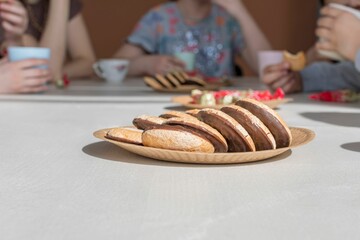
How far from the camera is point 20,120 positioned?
0.93 meters

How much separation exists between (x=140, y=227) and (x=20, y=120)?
61 cm

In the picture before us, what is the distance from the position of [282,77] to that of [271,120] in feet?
3.29

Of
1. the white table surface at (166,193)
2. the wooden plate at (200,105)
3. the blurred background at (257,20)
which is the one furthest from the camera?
the blurred background at (257,20)

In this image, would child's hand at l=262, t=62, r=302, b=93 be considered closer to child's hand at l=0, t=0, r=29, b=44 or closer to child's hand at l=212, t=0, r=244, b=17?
child's hand at l=0, t=0, r=29, b=44

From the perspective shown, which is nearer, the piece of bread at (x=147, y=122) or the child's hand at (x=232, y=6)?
the piece of bread at (x=147, y=122)

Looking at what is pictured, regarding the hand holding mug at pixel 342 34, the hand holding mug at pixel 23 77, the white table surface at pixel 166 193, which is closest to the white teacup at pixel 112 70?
the hand holding mug at pixel 23 77

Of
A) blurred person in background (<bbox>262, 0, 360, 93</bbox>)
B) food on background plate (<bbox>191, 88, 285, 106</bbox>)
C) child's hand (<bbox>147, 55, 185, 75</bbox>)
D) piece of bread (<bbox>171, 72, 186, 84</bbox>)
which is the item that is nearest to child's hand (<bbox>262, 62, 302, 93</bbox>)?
blurred person in background (<bbox>262, 0, 360, 93</bbox>)

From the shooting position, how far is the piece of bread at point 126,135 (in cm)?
59

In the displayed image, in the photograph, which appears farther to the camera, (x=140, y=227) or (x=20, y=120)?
(x=20, y=120)

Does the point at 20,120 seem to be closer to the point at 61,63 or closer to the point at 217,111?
the point at 217,111

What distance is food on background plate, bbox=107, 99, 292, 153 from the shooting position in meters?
0.55

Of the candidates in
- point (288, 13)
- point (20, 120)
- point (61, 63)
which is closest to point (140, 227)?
point (20, 120)

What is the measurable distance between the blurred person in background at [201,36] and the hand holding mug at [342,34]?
4.17ft

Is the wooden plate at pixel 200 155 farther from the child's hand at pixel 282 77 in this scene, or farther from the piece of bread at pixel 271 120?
the child's hand at pixel 282 77
